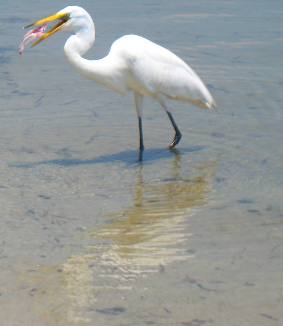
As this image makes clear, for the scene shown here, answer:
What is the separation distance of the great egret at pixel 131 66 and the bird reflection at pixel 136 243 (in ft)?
2.95

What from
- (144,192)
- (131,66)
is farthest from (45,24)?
(144,192)

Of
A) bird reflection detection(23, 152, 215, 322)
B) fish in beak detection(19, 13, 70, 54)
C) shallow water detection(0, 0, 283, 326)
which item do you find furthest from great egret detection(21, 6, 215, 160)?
bird reflection detection(23, 152, 215, 322)

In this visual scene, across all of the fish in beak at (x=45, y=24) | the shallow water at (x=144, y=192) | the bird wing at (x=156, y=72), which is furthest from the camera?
the bird wing at (x=156, y=72)

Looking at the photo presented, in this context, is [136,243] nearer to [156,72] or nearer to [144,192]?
[144,192]

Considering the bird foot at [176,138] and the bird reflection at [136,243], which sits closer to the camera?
the bird reflection at [136,243]

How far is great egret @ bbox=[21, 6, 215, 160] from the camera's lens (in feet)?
27.8

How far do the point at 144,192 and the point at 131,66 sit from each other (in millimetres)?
1390

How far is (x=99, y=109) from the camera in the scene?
1020 centimetres

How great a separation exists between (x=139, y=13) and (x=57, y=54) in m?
2.37

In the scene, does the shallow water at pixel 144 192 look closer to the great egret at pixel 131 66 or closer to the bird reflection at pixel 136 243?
the bird reflection at pixel 136 243

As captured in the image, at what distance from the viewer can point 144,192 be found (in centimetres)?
782

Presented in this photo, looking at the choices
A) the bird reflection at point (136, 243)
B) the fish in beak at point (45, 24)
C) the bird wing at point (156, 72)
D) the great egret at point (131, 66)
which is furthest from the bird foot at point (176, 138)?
the fish in beak at point (45, 24)

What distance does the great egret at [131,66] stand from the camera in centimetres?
848

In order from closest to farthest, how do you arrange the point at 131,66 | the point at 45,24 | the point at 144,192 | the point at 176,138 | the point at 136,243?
the point at 136,243 → the point at 144,192 → the point at 45,24 → the point at 131,66 → the point at 176,138
